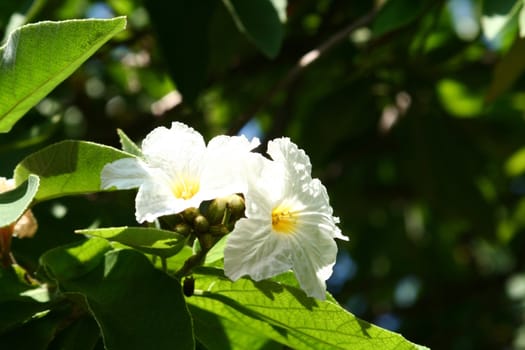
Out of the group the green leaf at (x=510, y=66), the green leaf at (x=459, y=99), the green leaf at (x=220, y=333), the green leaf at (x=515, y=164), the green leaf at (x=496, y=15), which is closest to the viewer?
the green leaf at (x=220, y=333)

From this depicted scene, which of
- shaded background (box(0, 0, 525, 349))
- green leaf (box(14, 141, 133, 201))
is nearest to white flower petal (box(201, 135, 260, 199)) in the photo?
green leaf (box(14, 141, 133, 201))

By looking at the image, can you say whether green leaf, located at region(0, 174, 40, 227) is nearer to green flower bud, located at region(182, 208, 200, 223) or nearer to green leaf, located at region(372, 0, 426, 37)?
green flower bud, located at region(182, 208, 200, 223)

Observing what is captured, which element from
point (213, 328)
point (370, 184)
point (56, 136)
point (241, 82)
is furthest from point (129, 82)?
point (213, 328)

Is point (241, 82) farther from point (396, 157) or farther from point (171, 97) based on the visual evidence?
point (396, 157)

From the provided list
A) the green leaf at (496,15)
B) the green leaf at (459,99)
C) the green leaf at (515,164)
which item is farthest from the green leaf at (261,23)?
the green leaf at (515,164)

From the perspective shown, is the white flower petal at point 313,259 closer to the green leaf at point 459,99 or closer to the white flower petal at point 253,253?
the white flower petal at point 253,253

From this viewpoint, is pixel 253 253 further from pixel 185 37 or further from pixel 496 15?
pixel 185 37
